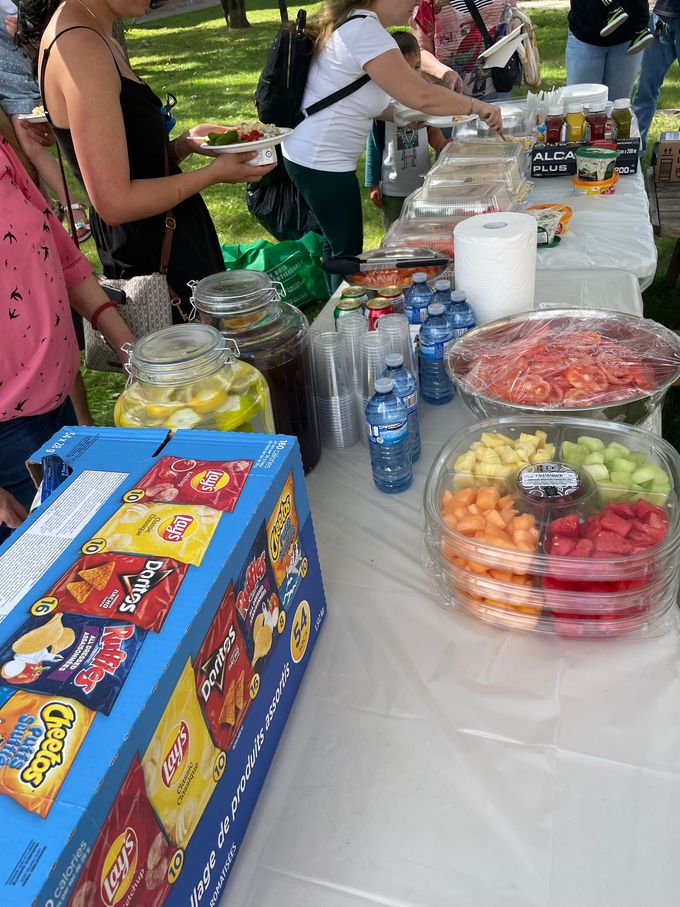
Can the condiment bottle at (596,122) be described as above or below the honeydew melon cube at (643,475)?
above

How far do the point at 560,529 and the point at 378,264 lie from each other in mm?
1042

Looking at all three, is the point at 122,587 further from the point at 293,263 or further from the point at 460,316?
the point at 293,263

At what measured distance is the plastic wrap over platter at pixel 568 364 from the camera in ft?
3.95

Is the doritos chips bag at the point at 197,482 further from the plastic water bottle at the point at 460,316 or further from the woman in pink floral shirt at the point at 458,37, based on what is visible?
the woman in pink floral shirt at the point at 458,37

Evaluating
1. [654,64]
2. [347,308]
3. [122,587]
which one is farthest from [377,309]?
[654,64]

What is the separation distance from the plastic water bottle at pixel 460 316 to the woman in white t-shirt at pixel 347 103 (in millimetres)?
998

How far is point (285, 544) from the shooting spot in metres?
0.85

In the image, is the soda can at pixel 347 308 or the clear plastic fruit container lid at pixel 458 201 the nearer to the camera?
the soda can at pixel 347 308

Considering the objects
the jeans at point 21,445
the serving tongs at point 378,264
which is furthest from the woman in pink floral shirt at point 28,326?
the serving tongs at point 378,264

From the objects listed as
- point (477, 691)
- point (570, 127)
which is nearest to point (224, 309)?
point (477, 691)

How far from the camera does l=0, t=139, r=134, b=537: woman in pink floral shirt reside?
1.21 meters

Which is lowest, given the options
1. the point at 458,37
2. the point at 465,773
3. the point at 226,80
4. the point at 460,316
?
the point at 465,773

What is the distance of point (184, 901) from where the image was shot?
64 centimetres

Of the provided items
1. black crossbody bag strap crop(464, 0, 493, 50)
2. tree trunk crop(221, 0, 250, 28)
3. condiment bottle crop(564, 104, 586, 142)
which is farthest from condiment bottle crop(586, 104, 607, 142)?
tree trunk crop(221, 0, 250, 28)
